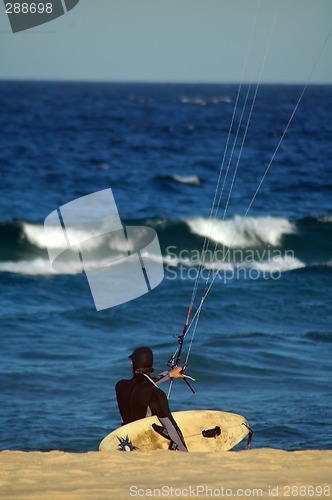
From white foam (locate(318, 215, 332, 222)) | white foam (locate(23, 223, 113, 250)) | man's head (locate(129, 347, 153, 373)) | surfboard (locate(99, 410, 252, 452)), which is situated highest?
man's head (locate(129, 347, 153, 373))

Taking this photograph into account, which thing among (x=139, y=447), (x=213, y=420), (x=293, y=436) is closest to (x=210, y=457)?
(x=139, y=447)

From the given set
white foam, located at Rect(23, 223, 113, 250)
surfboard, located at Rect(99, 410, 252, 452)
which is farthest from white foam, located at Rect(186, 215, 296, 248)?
surfboard, located at Rect(99, 410, 252, 452)

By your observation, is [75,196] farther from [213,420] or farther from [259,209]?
[213,420]

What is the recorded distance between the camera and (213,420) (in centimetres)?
798

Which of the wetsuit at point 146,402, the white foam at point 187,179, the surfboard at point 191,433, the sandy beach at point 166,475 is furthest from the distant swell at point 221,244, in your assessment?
the sandy beach at point 166,475

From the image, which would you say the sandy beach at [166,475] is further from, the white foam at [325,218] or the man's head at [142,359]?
the white foam at [325,218]

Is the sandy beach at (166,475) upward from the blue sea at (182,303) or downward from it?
upward

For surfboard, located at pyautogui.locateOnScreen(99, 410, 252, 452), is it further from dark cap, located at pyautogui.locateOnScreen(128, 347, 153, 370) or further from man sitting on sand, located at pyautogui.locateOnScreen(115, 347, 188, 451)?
dark cap, located at pyautogui.locateOnScreen(128, 347, 153, 370)

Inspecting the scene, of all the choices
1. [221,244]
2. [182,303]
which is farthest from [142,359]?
[221,244]

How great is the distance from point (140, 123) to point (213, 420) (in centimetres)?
5625

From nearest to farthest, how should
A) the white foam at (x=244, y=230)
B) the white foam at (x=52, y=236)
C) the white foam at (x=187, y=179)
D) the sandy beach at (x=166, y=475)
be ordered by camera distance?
1. the sandy beach at (x=166, y=475)
2. the white foam at (x=52, y=236)
3. the white foam at (x=244, y=230)
4. the white foam at (x=187, y=179)

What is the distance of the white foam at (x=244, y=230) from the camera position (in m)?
23.8

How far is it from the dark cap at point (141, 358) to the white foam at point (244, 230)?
1631 cm

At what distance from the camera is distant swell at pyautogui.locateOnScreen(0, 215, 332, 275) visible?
21.3m
